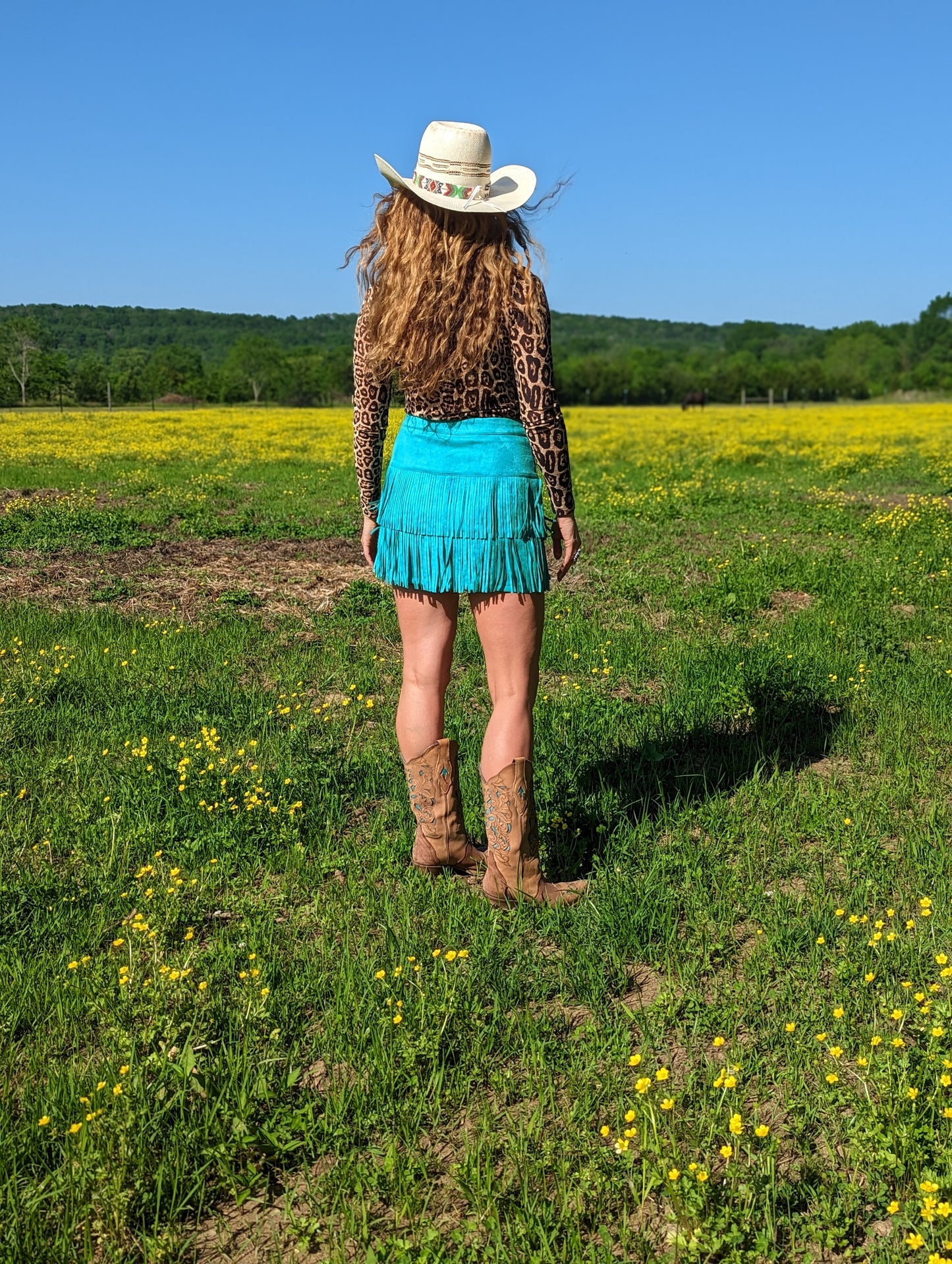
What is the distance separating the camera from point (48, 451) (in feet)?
70.2

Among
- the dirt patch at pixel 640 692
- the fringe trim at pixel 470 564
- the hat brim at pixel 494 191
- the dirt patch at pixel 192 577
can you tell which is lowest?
the dirt patch at pixel 640 692

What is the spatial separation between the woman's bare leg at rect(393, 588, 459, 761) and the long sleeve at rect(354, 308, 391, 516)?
39cm

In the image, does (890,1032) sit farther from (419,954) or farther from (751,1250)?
(419,954)

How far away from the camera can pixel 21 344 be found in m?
54.7

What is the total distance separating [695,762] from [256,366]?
92070 mm

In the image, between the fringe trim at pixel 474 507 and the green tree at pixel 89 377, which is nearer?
the fringe trim at pixel 474 507

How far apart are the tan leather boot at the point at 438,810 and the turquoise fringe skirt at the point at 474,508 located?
23.3 inches

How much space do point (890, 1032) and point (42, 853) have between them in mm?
2917

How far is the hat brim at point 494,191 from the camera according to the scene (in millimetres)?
2924

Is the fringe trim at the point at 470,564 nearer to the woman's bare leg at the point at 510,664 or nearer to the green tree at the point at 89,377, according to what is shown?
the woman's bare leg at the point at 510,664

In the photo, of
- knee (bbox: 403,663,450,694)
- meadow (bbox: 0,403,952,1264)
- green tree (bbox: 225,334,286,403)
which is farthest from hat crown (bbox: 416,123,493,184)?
green tree (bbox: 225,334,286,403)

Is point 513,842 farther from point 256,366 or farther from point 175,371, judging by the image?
point 256,366

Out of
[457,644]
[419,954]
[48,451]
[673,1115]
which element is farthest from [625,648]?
[48,451]

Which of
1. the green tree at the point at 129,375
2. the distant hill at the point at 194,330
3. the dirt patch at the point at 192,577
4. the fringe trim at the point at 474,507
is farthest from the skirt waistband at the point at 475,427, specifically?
the green tree at the point at 129,375
